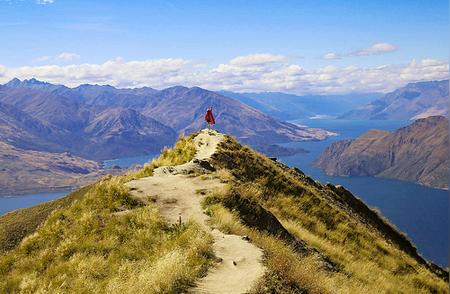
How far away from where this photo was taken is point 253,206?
76.0 ft

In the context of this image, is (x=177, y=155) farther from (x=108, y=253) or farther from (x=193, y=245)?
(x=193, y=245)

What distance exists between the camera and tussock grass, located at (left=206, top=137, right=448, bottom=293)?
1752 centimetres

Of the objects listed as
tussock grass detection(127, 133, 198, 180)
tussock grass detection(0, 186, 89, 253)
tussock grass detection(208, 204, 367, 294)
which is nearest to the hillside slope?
tussock grass detection(208, 204, 367, 294)

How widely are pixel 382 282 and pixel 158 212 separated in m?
11.5

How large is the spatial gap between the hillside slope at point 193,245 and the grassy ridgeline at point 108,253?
0.15ft

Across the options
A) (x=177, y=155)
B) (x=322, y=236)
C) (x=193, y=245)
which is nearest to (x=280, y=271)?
(x=193, y=245)

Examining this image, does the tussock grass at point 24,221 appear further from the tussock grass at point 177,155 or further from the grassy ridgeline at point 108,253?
the grassy ridgeline at point 108,253

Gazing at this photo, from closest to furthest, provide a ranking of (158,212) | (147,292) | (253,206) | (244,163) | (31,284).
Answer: (147,292) → (31,284) → (158,212) → (253,206) → (244,163)

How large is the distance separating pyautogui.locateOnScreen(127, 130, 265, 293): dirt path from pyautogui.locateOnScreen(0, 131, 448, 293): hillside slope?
6cm

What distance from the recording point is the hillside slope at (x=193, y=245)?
1404 cm

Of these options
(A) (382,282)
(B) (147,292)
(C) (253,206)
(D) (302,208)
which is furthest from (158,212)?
(D) (302,208)

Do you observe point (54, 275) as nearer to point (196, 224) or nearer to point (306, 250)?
point (196, 224)

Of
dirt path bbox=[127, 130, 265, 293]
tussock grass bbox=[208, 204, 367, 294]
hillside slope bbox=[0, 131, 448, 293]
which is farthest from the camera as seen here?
hillside slope bbox=[0, 131, 448, 293]

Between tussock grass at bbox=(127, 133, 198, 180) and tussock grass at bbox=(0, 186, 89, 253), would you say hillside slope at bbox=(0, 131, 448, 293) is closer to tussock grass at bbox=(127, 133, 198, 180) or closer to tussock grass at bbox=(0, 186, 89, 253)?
tussock grass at bbox=(127, 133, 198, 180)
